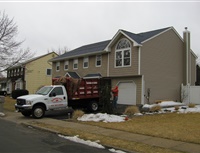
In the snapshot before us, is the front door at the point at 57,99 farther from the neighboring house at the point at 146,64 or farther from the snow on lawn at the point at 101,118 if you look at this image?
the neighboring house at the point at 146,64

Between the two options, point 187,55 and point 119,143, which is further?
point 187,55

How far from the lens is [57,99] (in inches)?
686

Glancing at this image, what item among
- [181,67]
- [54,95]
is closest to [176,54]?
[181,67]

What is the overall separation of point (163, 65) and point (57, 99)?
12.2 m

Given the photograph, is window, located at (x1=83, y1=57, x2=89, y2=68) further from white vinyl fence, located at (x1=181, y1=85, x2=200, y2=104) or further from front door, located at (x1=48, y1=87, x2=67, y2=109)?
front door, located at (x1=48, y1=87, x2=67, y2=109)

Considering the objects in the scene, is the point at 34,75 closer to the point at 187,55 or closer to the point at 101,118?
the point at 187,55

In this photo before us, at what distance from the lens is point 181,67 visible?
27.7 m

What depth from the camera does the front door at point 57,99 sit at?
17172 mm

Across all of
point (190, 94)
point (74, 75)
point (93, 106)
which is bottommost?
point (93, 106)

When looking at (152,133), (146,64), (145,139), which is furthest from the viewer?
(146,64)

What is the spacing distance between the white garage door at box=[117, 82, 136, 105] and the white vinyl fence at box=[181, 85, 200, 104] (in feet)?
19.3

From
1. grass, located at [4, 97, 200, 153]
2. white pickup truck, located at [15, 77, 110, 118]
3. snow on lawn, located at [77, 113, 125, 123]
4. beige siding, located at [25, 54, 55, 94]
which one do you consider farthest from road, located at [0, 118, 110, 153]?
beige siding, located at [25, 54, 55, 94]

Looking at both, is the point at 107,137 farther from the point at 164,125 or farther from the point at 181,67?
the point at 181,67

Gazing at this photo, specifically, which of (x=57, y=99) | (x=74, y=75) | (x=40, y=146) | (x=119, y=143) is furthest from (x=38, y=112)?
(x=74, y=75)
